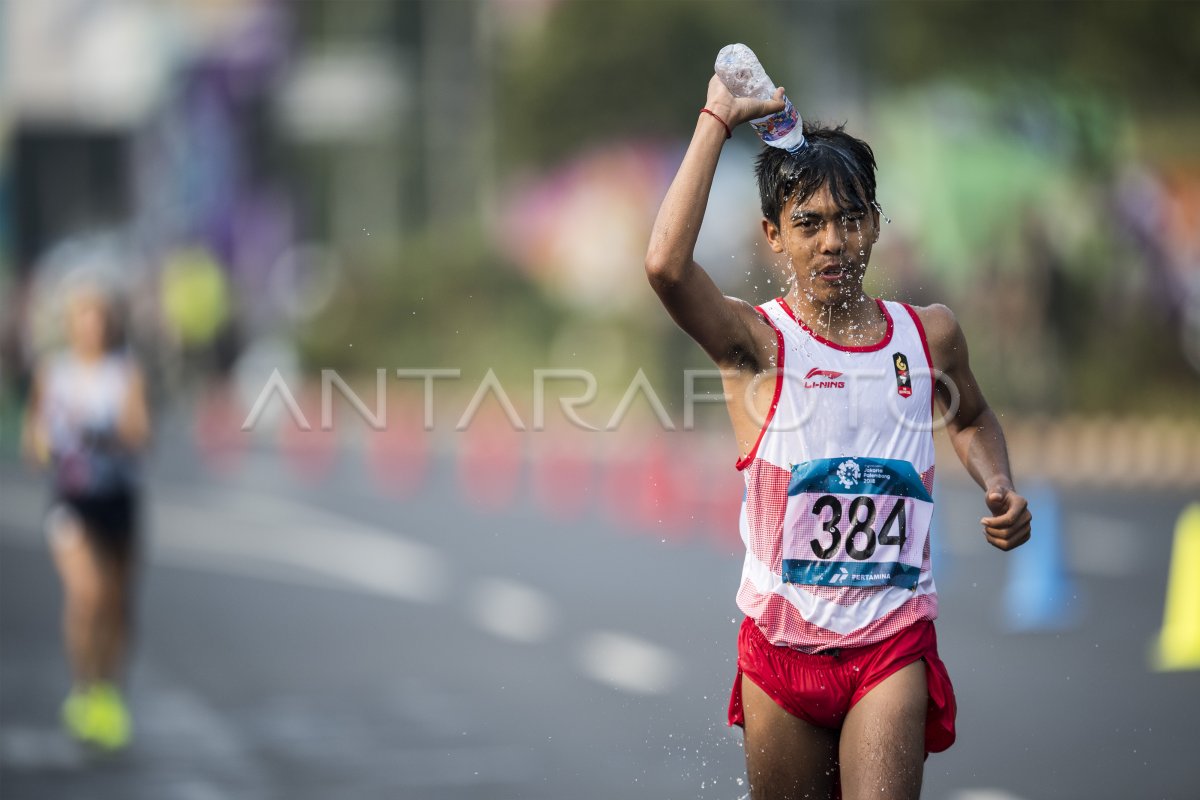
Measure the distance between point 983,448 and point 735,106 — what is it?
111 cm

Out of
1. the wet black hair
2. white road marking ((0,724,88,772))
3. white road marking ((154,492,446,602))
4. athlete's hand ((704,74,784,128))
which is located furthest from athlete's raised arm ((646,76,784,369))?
white road marking ((154,492,446,602))

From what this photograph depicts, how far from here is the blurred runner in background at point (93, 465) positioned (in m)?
9.90

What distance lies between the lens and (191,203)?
134ft

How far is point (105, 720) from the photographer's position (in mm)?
9508


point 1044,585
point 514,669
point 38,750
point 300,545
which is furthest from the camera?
point 300,545

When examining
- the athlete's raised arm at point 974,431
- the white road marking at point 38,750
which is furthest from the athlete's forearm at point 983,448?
the white road marking at point 38,750

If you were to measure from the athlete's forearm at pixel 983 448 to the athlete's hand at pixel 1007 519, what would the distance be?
171 mm

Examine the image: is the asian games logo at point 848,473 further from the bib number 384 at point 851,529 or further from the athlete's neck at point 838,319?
the athlete's neck at point 838,319

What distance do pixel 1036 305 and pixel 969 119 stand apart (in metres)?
3.90

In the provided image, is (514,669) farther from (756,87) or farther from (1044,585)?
(756,87)

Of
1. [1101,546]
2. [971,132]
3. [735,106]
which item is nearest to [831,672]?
[735,106]

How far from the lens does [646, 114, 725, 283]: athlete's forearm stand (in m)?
4.36

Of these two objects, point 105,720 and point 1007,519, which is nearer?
point 1007,519

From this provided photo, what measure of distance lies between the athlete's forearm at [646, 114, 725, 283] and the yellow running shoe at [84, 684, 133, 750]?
19.3 feet
